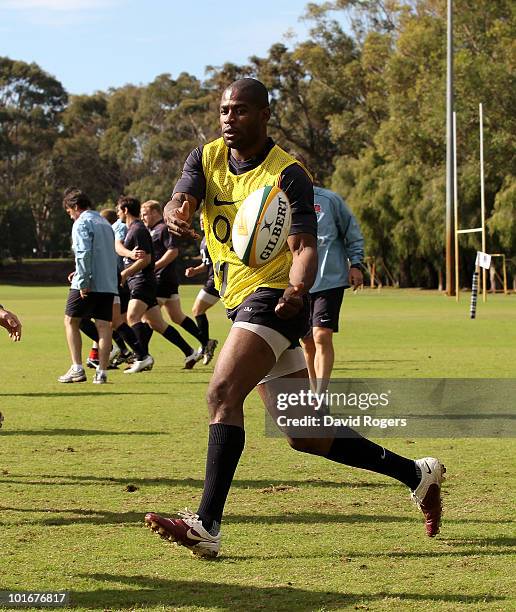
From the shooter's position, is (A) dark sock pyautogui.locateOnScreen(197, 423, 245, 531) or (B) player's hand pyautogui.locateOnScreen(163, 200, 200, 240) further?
(B) player's hand pyautogui.locateOnScreen(163, 200, 200, 240)

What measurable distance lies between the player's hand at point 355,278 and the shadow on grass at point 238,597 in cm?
543

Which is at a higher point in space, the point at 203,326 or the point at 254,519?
the point at 254,519

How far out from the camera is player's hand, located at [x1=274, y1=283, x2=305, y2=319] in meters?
5.49

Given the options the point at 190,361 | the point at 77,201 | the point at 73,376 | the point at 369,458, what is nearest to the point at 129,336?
the point at 190,361

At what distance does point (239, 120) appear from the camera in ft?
19.2

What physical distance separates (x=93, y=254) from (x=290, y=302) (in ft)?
28.4

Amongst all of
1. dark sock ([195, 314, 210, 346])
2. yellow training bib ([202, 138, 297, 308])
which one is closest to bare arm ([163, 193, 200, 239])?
yellow training bib ([202, 138, 297, 308])

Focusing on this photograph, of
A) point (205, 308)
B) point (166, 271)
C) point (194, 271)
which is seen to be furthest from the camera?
point (194, 271)

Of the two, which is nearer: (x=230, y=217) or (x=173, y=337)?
(x=230, y=217)

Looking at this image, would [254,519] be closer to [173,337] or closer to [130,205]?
[130,205]

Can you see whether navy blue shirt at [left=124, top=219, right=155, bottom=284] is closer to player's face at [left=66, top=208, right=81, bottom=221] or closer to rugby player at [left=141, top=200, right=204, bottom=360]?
rugby player at [left=141, top=200, right=204, bottom=360]

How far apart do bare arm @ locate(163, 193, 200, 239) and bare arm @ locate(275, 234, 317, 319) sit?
463 mm

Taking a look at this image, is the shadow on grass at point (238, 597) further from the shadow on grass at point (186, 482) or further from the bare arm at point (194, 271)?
the bare arm at point (194, 271)

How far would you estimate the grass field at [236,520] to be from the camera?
16.5ft
